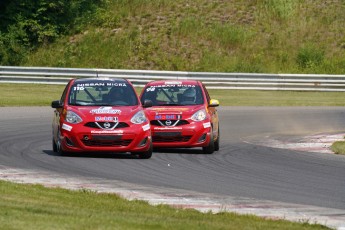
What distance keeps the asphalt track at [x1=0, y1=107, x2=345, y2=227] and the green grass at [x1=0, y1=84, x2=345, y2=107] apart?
402 inches

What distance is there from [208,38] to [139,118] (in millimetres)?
29998

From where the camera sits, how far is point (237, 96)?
4000 cm

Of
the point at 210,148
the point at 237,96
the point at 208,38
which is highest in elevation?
the point at 210,148

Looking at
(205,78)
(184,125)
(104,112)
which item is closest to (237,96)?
(205,78)

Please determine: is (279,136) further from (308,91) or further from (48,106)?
(308,91)

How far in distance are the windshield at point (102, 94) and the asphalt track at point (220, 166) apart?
99 cm

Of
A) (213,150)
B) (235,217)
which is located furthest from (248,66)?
(235,217)

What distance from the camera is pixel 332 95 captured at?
4153 cm

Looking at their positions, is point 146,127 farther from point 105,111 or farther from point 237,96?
point 237,96

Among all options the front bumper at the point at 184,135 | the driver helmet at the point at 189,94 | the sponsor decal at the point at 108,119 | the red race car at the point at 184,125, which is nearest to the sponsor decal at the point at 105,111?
the sponsor decal at the point at 108,119

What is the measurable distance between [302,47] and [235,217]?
36705mm

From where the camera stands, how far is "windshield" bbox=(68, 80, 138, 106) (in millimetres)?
19062

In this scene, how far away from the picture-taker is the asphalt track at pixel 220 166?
13920 mm

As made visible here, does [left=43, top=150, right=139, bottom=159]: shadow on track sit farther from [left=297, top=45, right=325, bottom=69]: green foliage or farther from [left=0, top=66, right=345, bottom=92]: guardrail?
[left=297, top=45, right=325, bottom=69]: green foliage
